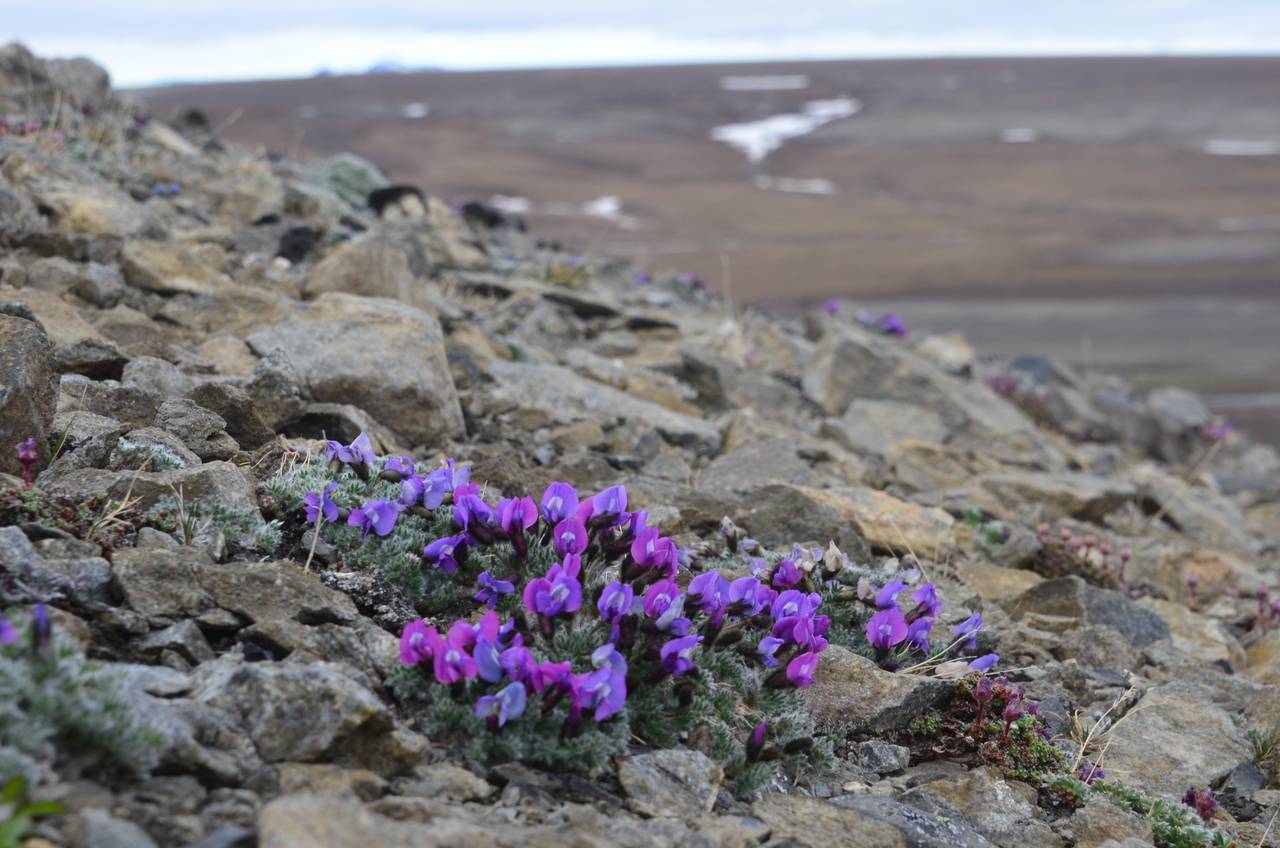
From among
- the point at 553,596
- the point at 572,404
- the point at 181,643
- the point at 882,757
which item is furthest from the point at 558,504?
the point at 572,404

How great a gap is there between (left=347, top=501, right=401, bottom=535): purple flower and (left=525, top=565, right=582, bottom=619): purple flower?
63 cm

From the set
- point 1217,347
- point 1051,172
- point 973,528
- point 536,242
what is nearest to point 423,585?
point 973,528

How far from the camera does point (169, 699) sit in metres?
2.67

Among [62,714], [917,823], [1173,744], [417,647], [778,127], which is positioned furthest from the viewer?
[778,127]

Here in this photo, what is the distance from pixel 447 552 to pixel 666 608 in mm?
669

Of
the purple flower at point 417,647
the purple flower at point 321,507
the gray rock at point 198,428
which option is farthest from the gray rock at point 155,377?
the purple flower at point 417,647

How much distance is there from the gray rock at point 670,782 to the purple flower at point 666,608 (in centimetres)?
32

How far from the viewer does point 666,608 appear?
10.6 feet

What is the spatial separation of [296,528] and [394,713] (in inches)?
37.0

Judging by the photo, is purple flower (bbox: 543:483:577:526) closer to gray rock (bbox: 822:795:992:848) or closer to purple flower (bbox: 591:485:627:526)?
purple flower (bbox: 591:485:627:526)

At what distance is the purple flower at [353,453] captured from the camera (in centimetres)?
389

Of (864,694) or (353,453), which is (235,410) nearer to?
(353,453)

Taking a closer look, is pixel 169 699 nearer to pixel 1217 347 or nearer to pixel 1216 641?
pixel 1216 641

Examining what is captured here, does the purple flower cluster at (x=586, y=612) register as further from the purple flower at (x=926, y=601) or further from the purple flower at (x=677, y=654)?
the purple flower at (x=926, y=601)
